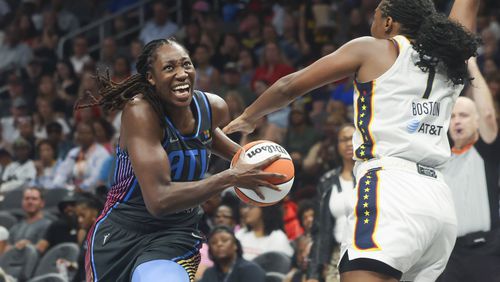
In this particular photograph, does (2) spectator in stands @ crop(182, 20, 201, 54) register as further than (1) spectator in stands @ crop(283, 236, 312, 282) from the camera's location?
Yes

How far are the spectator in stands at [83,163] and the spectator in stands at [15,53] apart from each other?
12.2 ft

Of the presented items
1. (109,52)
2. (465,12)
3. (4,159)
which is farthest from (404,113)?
(109,52)

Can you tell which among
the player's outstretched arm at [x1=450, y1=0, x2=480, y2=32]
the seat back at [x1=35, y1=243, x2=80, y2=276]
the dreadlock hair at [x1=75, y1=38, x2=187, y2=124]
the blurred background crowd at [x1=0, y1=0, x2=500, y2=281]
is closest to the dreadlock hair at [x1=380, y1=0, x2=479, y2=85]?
the player's outstretched arm at [x1=450, y1=0, x2=480, y2=32]

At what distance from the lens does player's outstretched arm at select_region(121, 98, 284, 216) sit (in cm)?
451

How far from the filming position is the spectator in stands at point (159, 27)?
14.4 meters

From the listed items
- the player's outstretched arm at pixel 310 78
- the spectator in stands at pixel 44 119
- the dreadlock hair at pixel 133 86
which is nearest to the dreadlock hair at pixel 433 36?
the player's outstretched arm at pixel 310 78

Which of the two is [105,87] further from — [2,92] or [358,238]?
[2,92]

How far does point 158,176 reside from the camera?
453cm

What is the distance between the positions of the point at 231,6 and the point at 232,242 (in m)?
7.25

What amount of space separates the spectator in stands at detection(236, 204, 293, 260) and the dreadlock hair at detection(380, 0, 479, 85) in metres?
4.12

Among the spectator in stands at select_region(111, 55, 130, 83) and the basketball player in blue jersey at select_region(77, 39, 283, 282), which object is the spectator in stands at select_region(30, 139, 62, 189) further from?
the basketball player in blue jersey at select_region(77, 39, 283, 282)

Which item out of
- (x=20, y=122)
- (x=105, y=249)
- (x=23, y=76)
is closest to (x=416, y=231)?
(x=105, y=249)

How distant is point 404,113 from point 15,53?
1211cm

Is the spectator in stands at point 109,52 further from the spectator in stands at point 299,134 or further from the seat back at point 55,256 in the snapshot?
the seat back at point 55,256
